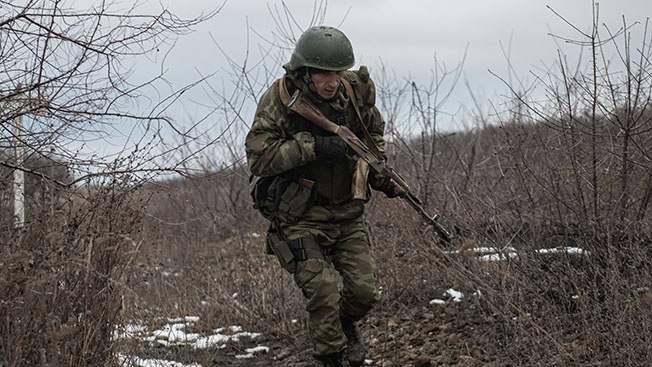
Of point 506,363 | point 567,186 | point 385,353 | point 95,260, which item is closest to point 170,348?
point 385,353

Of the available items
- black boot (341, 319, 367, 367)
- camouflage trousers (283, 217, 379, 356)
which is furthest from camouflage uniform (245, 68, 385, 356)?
black boot (341, 319, 367, 367)

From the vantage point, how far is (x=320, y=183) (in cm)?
513

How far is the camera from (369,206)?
9438 millimetres

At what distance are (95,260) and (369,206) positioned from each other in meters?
5.25

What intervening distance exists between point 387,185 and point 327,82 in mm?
855

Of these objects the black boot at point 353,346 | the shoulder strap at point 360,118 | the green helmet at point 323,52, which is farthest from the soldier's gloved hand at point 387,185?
the black boot at point 353,346

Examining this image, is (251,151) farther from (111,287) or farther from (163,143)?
(111,287)

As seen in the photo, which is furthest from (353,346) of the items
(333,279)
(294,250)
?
(294,250)

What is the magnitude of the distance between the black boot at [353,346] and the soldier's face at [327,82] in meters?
1.53

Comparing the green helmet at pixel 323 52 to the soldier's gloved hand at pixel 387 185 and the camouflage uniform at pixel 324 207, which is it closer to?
the camouflage uniform at pixel 324 207

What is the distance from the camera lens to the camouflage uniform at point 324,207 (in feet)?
16.2

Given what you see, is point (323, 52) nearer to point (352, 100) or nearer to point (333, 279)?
point (352, 100)

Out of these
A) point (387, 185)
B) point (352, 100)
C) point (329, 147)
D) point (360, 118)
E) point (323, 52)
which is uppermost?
point (323, 52)

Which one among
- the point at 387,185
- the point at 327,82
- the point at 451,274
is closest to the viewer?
the point at 327,82
